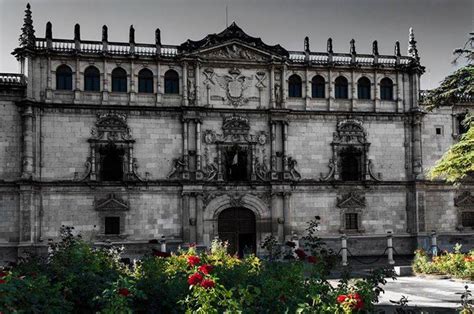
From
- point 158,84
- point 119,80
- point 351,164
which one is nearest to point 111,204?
point 119,80

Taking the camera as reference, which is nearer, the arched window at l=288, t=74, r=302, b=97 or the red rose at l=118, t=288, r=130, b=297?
the red rose at l=118, t=288, r=130, b=297

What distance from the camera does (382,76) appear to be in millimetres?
34531

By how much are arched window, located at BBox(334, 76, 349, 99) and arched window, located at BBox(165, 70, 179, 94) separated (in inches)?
416

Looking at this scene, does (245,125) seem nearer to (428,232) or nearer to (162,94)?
(162,94)

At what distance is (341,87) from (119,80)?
47.4 ft

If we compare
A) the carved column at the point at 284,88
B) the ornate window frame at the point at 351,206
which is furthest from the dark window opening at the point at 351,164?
the carved column at the point at 284,88

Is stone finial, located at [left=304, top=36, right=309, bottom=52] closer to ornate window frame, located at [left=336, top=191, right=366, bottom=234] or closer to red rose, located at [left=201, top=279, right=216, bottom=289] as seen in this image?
ornate window frame, located at [left=336, top=191, right=366, bottom=234]

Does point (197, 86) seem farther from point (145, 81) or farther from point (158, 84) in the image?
point (145, 81)

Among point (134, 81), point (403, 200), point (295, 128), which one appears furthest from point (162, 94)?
point (403, 200)

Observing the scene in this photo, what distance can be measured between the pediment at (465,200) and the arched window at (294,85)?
42.7 feet

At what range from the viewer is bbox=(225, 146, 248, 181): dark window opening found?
106 feet

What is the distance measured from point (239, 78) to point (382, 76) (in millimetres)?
9828

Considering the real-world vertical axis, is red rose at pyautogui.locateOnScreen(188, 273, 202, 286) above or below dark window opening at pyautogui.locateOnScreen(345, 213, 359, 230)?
above

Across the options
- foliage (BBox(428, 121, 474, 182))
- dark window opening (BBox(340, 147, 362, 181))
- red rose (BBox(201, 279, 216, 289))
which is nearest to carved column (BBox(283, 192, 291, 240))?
dark window opening (BBox(340, 147, 362, 181))
